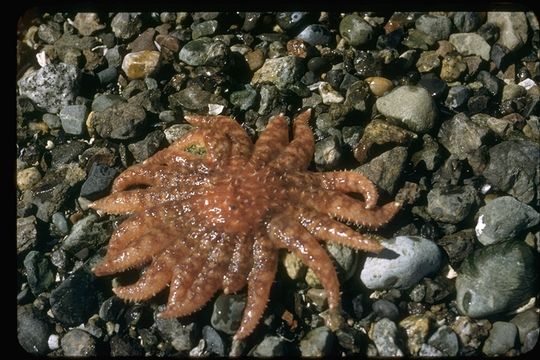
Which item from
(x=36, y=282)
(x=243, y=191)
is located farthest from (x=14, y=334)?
(x=243, y=191)

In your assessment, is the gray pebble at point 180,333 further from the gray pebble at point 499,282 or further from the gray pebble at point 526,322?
the gray pebble at point 526,322

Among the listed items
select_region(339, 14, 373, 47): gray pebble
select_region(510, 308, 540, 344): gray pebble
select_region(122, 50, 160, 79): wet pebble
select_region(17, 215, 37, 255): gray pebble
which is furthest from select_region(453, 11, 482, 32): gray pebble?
select_region(17, 215, 37, 255): gray pebble

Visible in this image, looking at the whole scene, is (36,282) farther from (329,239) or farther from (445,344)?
(445,344)

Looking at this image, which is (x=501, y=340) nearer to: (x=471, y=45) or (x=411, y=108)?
(x=411, y=108)

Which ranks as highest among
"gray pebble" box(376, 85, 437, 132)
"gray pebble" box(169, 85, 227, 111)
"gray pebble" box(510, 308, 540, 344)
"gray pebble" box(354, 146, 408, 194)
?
"gray pebble" box(376, 85, 437, 132)

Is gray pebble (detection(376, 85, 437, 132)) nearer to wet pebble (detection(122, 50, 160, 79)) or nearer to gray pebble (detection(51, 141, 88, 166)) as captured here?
wet pebble (detection(122, 50, 160, 79))

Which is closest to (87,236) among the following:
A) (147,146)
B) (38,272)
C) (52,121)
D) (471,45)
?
(38,272)

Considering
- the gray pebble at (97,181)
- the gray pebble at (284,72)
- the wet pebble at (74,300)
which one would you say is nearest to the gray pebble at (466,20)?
the gray pebble at (284,72)
